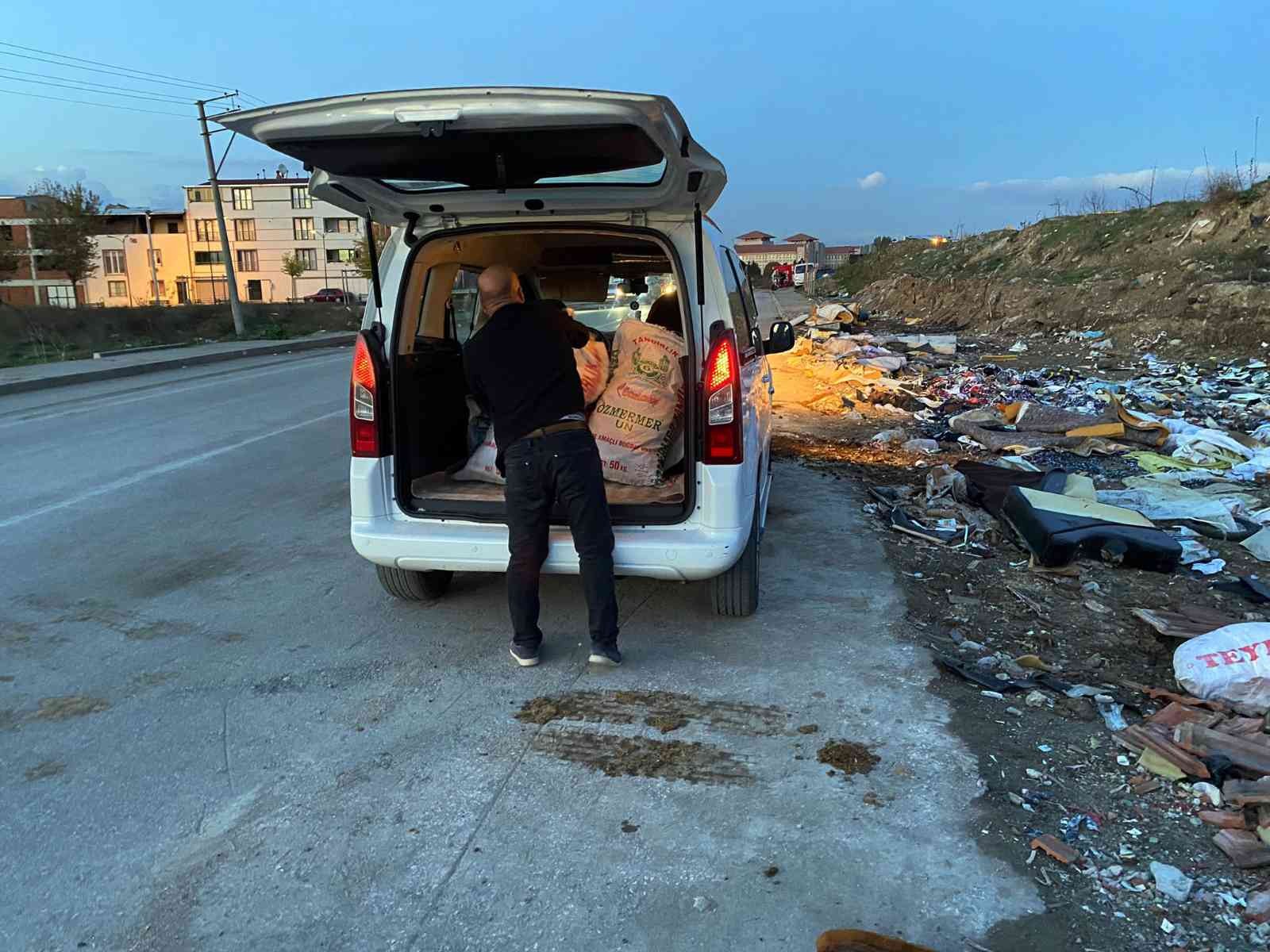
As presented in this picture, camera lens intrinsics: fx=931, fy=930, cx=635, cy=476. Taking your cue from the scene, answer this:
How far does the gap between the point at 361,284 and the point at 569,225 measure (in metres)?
96.7

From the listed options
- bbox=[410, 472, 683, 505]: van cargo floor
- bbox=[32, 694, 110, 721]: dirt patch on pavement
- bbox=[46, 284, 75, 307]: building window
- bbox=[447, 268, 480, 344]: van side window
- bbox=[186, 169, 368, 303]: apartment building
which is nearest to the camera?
bbox=[32, 694, 110, 721]: dirt patch on pavement

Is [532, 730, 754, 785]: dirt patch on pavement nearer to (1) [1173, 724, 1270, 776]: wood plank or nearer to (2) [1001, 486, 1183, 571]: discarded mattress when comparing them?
(1) [1173, 724, 1270, 776]: wood plank

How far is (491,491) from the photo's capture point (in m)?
4.75

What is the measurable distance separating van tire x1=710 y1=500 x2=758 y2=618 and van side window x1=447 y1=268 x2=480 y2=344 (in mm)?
1945

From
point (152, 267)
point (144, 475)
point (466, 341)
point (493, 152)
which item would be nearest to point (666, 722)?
point (466, 341)

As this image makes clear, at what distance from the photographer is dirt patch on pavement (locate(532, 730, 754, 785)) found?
10.7 ft

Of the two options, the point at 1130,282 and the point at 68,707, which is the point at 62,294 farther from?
the point at 68,707

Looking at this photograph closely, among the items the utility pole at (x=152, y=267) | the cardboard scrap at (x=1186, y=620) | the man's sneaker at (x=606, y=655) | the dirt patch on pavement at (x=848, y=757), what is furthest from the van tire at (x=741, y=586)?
the utility pole at (x=152, y=267)

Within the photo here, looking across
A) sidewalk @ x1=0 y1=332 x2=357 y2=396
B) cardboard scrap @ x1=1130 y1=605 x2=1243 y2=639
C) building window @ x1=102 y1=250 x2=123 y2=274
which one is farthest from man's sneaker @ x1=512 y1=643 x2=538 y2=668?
building window @ x1=102 y1=250 x2=123 y2=274

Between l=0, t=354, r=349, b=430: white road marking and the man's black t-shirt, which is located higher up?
the man's black t-shirt

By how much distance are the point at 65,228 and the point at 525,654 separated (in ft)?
169

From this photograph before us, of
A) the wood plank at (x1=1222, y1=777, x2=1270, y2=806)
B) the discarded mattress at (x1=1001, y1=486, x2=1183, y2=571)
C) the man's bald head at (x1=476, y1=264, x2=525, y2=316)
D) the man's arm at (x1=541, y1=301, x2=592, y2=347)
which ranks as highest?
the man's bald head at (x1=476, y1=264, x2=525, y2=316)

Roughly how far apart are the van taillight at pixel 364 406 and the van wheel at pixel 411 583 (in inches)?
29.9

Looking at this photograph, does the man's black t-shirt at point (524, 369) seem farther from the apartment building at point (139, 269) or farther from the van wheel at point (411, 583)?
the apartment building at point (139, 269)
